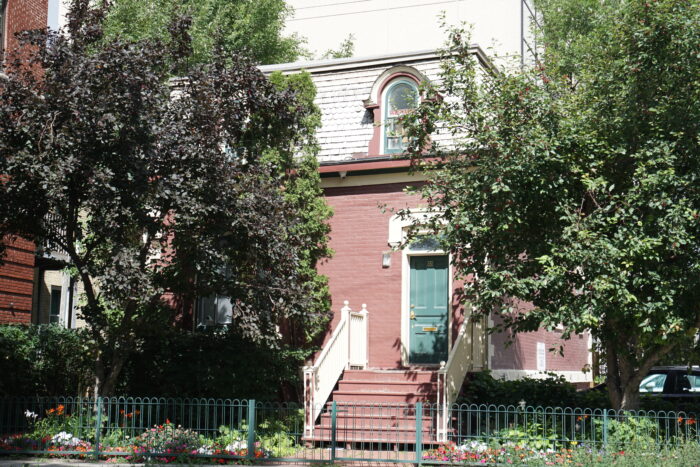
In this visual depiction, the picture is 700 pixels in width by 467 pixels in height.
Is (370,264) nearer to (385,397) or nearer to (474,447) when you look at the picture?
(385,397)

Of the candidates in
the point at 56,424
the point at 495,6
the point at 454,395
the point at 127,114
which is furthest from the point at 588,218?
the point at 495,6

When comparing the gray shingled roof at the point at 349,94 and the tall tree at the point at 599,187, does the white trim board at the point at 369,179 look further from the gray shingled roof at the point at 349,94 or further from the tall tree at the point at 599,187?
the tall tree at the point at 599,187

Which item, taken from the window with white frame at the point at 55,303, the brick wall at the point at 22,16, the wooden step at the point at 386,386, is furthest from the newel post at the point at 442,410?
the window with white frame at the point at 55,303

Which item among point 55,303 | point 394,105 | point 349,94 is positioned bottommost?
point 55,303

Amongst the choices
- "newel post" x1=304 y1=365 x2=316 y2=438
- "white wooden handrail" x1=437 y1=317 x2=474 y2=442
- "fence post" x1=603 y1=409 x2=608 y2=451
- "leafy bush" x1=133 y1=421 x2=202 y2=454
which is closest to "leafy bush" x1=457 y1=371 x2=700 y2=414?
"white wooden handrail" x1=437 y1=317 x2=474 y2=442

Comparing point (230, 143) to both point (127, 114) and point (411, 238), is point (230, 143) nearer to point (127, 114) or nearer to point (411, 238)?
point (127, 114)

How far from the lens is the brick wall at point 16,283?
53.1 ft

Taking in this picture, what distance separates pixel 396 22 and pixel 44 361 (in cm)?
2307

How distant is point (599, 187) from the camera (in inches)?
466

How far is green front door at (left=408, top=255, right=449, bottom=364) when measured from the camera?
15836mm

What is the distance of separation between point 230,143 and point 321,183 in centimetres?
405

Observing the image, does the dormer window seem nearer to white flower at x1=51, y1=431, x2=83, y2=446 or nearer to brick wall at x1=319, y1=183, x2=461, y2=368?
brick wall at x1=319, y1=183, x2=461, y2=368

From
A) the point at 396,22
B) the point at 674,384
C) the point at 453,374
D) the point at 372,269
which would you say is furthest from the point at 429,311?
the point at 396,22

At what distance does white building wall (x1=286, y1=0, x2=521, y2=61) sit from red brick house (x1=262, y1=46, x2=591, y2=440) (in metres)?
12.7
